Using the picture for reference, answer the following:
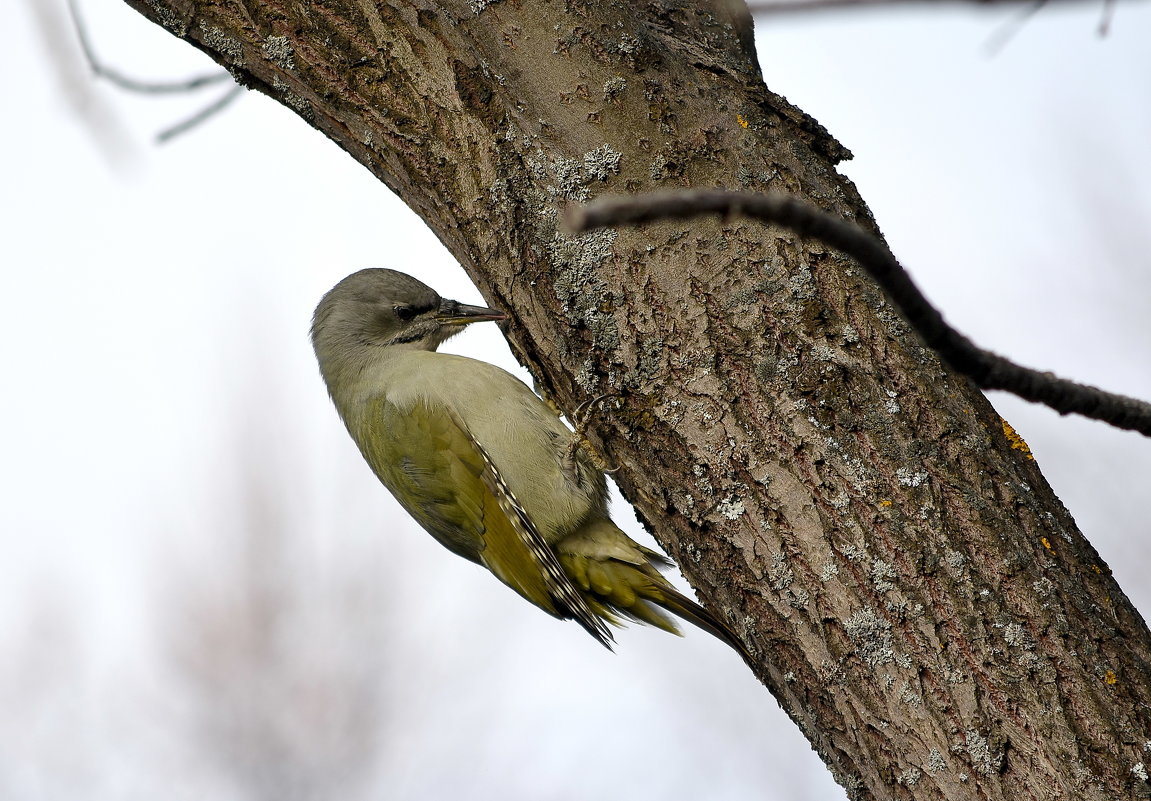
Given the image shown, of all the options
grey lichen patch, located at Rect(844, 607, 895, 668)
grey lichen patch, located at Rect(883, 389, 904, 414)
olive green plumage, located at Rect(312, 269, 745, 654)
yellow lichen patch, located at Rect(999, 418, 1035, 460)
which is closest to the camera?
grey lichen patch, located at Rect(844, 607, 895, 668)

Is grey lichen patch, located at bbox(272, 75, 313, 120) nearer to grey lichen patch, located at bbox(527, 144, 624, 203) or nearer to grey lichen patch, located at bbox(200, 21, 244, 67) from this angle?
grey lichen patch, located at bbox(200, 21, 244, 67)

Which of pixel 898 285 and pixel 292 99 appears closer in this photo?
pixel 898 285

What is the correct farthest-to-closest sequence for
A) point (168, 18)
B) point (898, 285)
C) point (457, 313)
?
point (457, 313)
point (168, 18)
point (898, 285)

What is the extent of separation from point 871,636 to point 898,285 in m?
0.79

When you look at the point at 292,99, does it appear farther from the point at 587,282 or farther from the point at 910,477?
the point at 910,477

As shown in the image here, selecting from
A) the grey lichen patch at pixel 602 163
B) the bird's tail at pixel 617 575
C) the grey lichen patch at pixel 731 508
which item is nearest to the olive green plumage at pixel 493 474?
the bird's tail at pixel 617 575

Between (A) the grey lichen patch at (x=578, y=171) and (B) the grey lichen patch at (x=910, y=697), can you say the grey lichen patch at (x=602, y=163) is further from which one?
(B) the grey lichen patch at (x=910, y=697)

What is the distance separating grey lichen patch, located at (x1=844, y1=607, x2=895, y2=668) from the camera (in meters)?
1.94

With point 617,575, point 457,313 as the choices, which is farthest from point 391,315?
point 617,575

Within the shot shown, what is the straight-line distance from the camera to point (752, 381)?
217 cm

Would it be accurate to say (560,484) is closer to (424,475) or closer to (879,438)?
(424,475)

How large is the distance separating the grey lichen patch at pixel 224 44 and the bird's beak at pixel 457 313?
6.06 feet

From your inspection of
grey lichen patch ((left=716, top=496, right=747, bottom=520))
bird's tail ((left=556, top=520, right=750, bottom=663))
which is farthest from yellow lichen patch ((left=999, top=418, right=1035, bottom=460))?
bird's tail ((left=556, top=520, right=750, bottom=663))

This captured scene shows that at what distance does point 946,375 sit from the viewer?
7.02 feet
